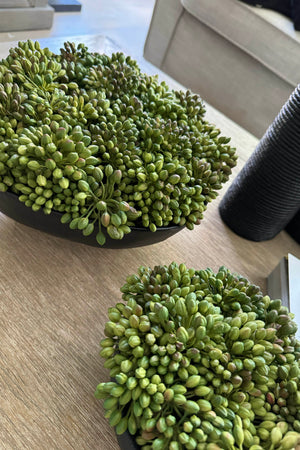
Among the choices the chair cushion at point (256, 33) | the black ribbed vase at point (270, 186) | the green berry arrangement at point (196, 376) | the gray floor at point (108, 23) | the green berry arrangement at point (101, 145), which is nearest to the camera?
the green berry arrangement at point (196, 376)

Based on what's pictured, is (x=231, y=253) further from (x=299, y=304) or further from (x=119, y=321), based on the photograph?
(x=119, y=321)

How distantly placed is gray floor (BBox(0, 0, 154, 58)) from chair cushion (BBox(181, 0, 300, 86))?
522 millimetres

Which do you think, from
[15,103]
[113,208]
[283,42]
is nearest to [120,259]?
[113,208]

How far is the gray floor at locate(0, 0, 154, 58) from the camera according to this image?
213 cm

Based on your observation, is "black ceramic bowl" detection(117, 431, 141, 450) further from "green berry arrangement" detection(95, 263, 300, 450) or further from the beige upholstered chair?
the beige upholstered chair

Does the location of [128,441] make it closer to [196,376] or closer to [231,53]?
[196,376]

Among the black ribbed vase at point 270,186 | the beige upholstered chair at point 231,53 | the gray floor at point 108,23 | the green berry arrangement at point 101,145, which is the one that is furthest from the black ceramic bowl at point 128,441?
the gray floor at point 108,23

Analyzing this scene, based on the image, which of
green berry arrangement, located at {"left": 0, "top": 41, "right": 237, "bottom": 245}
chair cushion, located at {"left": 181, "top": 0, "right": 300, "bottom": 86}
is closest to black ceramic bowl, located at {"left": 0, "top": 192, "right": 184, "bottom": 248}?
green berry arrangement, located at {"left": 0, "top": 41, "right": 237, "bottom": 245}

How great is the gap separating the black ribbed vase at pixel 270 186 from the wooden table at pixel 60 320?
0.26 ft

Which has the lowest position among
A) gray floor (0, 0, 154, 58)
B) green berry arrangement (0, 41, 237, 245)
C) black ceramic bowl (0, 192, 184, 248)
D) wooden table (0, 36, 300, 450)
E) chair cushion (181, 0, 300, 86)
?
gray floor (0, 0, 154, 58)

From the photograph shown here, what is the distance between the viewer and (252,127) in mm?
1893

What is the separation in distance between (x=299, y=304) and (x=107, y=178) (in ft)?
1.28

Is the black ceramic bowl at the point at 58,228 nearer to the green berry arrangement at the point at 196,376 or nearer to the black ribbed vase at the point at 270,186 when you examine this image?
the green berry arrangement at the point at 196,376

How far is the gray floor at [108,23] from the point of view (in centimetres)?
213
